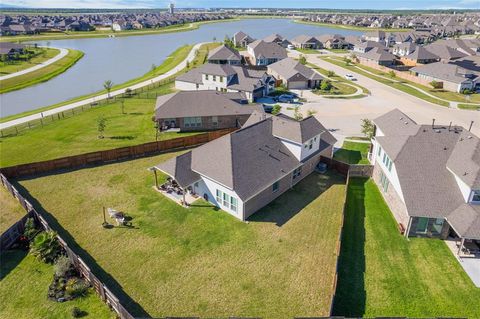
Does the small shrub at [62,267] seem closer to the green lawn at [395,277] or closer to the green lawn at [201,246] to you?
the green lawn at [201,246]

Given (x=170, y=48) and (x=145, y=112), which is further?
(x=170, y=48)

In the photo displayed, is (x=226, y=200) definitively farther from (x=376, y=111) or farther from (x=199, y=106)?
(x=376, y=111)

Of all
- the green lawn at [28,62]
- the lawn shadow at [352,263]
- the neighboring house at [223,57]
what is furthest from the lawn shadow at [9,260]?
the green lawn at [28,62]

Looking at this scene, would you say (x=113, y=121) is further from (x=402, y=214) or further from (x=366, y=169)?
(x=402, y=214)

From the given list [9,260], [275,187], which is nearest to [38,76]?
[9,260]

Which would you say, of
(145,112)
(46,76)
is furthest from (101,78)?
(145,112)


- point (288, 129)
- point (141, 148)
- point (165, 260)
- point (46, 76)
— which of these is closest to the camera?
point (165, 260)

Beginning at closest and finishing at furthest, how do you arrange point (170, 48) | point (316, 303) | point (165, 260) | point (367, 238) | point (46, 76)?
1. point (316, 303)
2. point (165, 260)
3. point (367, 238)
4. point (46, 76)
5. point (170, 48)

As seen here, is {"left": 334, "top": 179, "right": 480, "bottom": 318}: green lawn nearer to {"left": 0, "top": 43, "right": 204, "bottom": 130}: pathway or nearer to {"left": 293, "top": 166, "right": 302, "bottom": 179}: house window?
{"left": 293, "top": 166, "right": 302, "bottom": 179}: house window
